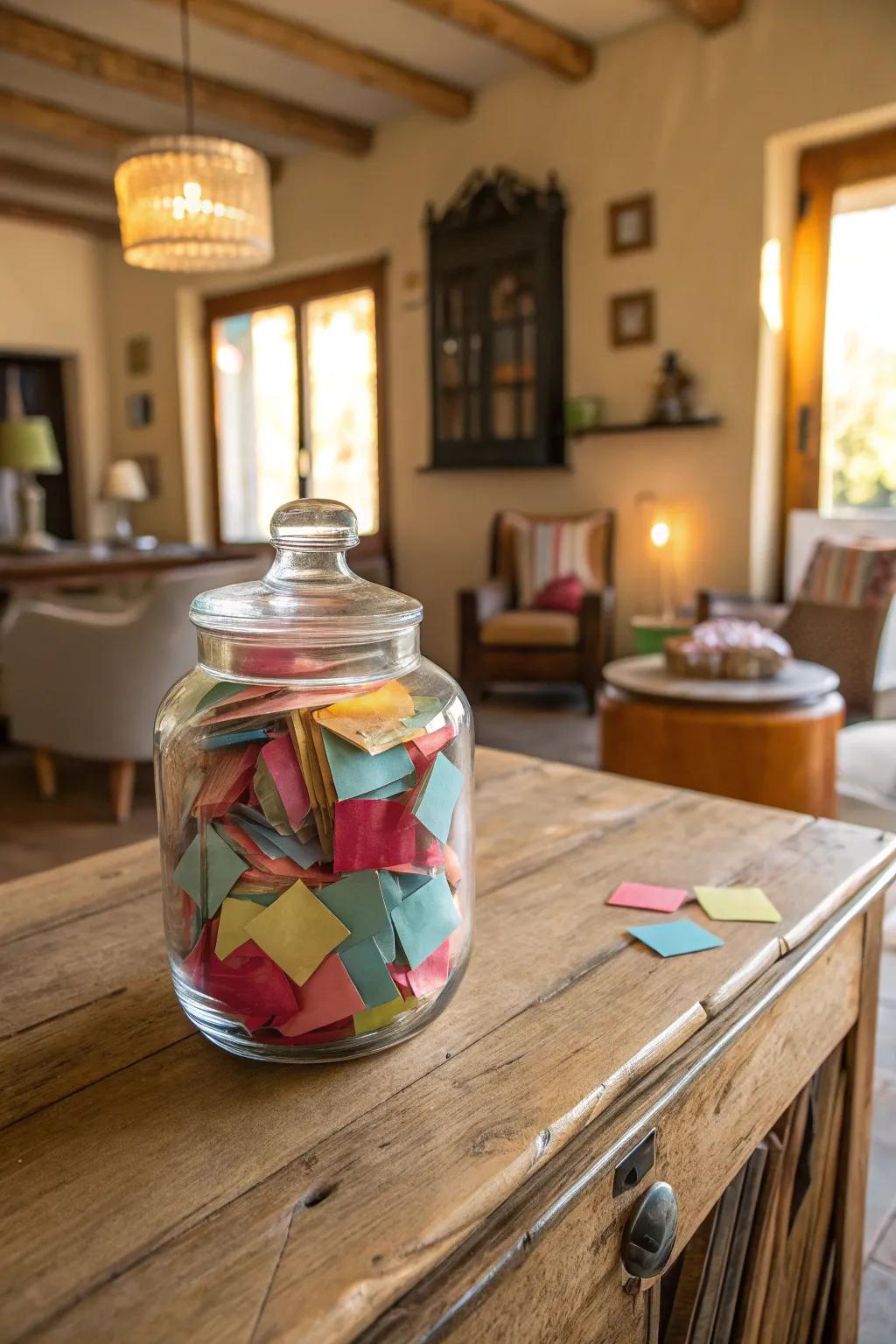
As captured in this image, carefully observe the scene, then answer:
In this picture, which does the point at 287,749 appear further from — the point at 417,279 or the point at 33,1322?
the point at 417,279

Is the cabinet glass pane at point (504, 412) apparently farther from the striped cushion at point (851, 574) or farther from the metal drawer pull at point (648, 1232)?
the metal drawer pull at point (648, 1232)

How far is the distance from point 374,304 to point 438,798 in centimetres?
590

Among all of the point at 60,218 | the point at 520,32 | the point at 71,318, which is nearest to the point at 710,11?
the point at 520,32

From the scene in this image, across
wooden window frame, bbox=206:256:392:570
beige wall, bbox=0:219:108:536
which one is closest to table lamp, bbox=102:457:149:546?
beige wall, bbox=0:219:108:536

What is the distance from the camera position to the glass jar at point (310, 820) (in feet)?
1.98

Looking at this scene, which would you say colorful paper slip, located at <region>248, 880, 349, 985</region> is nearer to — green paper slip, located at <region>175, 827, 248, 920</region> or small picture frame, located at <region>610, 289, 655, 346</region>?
green paper slip, located at <region>175, 827, 248, 920</region>

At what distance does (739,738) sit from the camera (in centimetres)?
233

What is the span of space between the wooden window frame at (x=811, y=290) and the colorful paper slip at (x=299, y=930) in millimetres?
4399

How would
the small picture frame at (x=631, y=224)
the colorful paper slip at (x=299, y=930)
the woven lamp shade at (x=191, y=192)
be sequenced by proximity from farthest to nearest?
the small picture frame at (x=631, y=224) → the woven lamp shade at (x=191, y=192) → the colorful paper slip at (x=299, y=930)

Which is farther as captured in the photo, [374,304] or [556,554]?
[374,304]

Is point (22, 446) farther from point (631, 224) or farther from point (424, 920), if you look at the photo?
point (424, 920)

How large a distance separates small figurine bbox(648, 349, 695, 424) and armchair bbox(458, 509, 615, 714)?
0.57 meters

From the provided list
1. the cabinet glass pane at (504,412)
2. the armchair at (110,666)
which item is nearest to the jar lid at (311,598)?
the armchair at (110,666)

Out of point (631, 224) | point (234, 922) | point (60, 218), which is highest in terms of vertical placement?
point (60, 218)
